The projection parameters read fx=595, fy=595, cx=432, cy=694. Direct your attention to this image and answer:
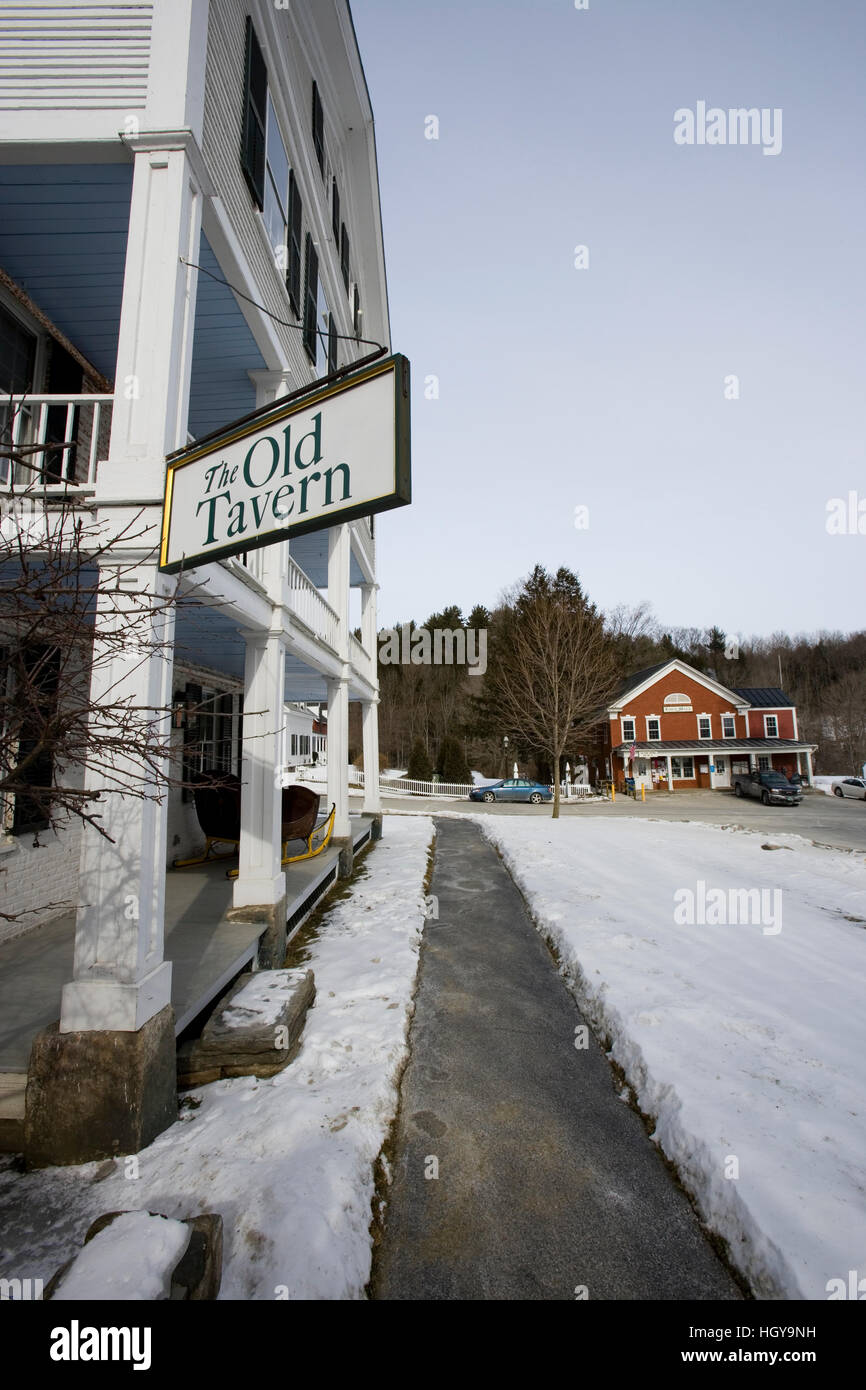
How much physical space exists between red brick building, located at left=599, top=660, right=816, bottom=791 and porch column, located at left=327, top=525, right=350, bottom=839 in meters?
28.2

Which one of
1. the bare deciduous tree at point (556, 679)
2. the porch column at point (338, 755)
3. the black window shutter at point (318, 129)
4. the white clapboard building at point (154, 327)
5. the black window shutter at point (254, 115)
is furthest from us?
the bare deciduous tree at point (556, 679)

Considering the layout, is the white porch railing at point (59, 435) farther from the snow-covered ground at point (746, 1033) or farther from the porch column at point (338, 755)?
the snow-covered ground at point (746, 1033)

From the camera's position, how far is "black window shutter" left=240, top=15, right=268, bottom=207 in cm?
554

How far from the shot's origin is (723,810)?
89.1 feet

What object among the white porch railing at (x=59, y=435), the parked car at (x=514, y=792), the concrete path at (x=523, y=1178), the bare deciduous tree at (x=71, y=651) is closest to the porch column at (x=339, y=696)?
the white porch railing at (x=59, y=435)

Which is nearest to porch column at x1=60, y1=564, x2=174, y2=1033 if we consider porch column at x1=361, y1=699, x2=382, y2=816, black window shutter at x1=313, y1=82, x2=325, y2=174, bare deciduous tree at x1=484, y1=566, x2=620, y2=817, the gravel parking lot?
black window shutter at x1=313, y1=82, x2=325, y2=174

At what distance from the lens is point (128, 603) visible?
12.0ft

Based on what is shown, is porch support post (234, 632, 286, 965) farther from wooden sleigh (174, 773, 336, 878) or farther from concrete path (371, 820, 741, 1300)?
wooden sleigh (174, 773, 336, 878)

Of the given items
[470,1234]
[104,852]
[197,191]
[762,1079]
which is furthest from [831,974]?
[197,191]

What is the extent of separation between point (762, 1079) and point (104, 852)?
4.30m

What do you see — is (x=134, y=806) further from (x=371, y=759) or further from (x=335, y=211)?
(x=335, y=211)

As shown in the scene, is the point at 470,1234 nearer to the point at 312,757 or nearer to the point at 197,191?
the point at 197,191

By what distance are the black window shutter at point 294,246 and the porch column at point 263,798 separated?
457 centimetres

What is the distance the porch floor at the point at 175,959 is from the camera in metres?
3.75
